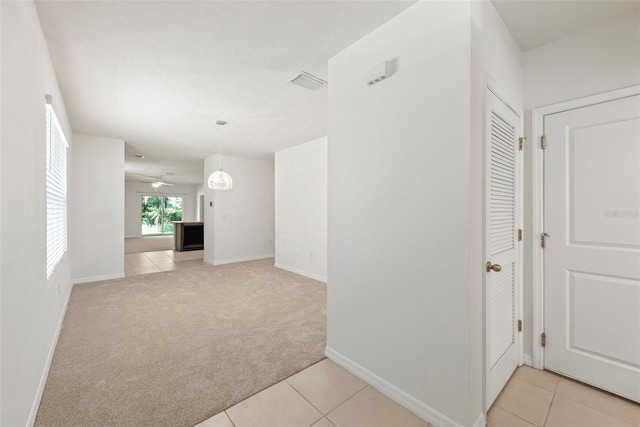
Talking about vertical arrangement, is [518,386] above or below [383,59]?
below

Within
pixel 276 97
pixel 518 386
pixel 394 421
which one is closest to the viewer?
pixel 394 421

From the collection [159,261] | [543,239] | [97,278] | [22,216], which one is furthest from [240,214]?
[543,239]

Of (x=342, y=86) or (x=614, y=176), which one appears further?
(x=342, y=86)

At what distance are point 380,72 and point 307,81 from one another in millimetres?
1093

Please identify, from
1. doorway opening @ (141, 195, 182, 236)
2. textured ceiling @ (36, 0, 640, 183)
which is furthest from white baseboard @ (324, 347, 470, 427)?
doorway opening @ (141, 195, 182, 236)

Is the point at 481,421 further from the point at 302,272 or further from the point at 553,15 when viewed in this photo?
the point at 302,272

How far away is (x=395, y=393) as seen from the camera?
1.75 metres

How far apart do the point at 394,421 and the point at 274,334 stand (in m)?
1.44

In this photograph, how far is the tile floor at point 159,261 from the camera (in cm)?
564

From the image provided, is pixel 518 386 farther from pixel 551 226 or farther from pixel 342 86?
pixel 342 86

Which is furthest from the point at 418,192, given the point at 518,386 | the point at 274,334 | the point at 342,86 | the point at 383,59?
the point at 274,334

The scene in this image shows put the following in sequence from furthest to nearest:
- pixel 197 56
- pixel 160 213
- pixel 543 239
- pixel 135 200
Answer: pixel 160 213
pixel 135 200
pixel 197 56
pixel 543 239

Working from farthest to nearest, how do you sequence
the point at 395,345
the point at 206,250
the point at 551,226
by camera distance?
the point at 206,250
the point at 551,226
the point at 395,345

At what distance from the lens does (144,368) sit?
2107 mm
